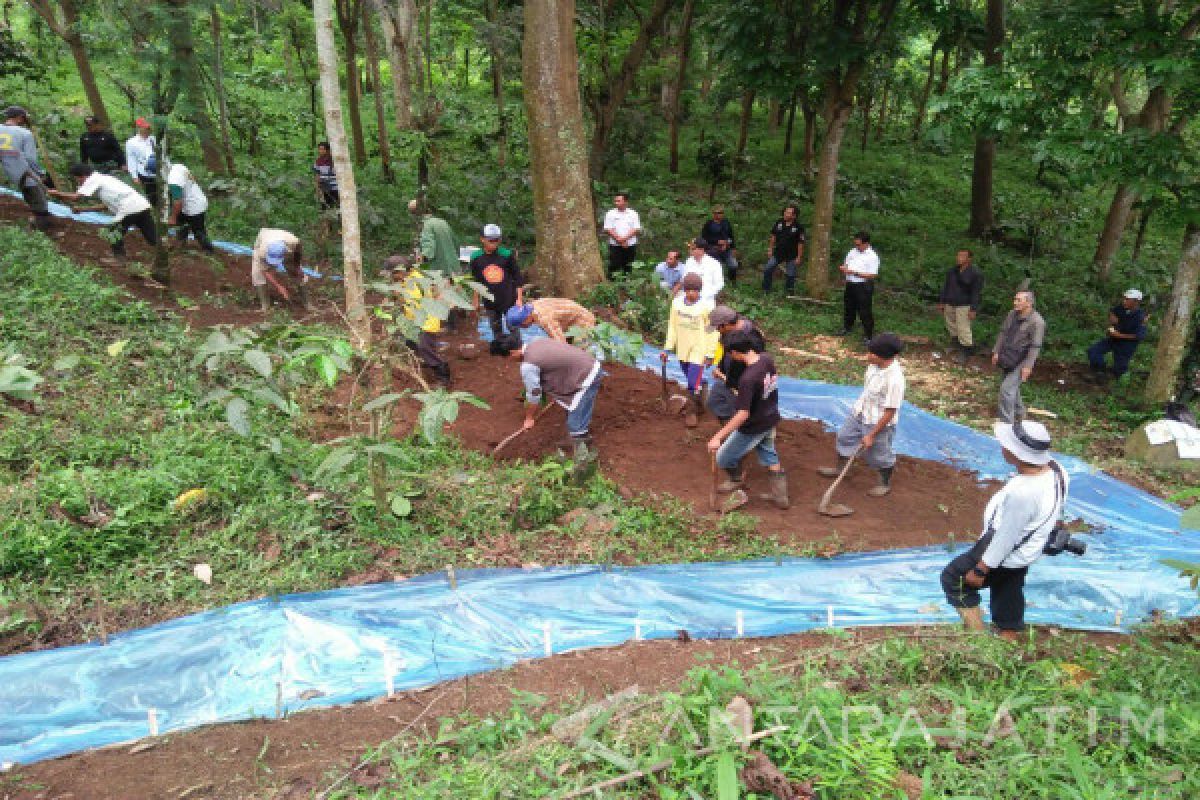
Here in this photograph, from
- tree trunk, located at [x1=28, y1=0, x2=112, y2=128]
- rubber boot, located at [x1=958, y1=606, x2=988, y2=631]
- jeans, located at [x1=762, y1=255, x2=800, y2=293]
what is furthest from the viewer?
jeans, located at [x1=762, y1=255, x2=800, y2=293]

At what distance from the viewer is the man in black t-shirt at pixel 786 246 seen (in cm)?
1130

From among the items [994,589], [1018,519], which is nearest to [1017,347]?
[994,589]

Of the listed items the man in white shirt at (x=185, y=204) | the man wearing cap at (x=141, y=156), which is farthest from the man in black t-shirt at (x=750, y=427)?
the man wearing cap at (x=141, y=156)

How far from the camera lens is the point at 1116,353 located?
898cm

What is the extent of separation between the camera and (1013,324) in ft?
23.1

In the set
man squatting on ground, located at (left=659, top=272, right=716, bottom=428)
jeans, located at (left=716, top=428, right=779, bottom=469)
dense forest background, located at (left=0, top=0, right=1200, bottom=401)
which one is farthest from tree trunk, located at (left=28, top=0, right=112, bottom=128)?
jeans, located at (left=716, top=428, right=779, bottom=469)

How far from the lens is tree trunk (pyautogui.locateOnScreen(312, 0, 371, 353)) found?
19.4 ft

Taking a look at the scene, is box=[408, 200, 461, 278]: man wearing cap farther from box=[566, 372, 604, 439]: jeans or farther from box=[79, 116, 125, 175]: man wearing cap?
box=[79, 116, 125, 175]: man wearing cap

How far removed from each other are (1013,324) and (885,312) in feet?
14.7

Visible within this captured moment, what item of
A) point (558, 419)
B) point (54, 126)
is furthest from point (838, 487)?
point (54, 126)

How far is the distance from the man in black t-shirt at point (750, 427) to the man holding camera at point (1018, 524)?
176 cm

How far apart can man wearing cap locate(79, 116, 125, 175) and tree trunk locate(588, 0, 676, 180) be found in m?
7.23

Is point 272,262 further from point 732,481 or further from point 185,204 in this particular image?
point 732,481

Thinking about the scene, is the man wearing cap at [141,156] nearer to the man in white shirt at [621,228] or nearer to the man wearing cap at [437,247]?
the man wearing cap at [437,247]
